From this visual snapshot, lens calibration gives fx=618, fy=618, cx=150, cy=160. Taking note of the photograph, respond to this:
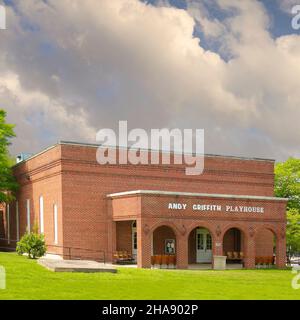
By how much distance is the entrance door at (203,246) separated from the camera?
43.3 metres

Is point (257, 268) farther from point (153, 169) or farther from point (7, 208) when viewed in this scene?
point (7, 208)

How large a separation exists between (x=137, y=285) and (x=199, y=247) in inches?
688

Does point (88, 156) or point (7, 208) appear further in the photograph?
point (7, 208)

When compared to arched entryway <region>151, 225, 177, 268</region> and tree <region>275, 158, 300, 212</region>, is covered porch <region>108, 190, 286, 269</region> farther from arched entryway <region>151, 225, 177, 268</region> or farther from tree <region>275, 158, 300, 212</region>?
tree <region>275, 158, 300, 212</region>

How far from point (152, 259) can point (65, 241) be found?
228 inches

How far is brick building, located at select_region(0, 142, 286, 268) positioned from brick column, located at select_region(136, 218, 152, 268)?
58 millimetres

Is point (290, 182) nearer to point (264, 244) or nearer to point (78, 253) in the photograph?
point (264, 244)

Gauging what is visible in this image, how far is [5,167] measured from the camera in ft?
155

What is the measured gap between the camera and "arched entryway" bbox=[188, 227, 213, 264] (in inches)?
1697

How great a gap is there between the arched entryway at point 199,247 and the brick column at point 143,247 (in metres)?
A: 7.63

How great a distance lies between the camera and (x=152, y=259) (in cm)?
3650

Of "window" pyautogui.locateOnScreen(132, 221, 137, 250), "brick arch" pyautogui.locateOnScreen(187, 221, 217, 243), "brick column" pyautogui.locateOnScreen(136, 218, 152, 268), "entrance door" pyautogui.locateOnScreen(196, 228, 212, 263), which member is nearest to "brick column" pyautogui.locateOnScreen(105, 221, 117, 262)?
"window" pyautogui.locateOnScreen(132, 221, 137, 250)

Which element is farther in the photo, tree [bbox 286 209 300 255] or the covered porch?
tree [bbox 286 209 300 255]
